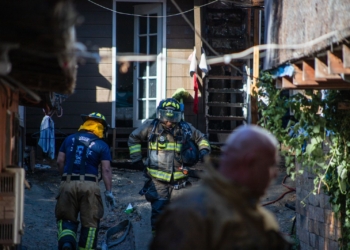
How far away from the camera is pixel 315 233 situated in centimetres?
966

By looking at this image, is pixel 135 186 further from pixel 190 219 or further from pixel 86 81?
pixel 190 219

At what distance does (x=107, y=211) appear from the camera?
13.1 m

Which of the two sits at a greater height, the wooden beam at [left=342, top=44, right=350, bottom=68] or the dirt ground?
the wooden beam at [left=342, top=44, right=350, bottom=68]

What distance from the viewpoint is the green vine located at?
820 centimetres

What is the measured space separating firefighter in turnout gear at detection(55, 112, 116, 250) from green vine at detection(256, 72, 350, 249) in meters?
2.66

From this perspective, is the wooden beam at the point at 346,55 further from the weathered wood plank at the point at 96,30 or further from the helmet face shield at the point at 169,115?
the weathered wood plank at the point at 96,30

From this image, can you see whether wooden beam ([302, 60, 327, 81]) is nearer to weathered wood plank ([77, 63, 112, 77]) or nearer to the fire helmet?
the fire helmet

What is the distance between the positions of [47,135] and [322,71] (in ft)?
29.8

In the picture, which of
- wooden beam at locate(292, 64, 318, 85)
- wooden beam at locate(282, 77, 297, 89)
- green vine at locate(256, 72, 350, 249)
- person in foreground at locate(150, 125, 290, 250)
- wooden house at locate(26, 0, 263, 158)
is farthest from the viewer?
wooden house at locate(26, 0, 263, 158)

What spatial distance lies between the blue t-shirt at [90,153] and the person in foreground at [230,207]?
649 cm

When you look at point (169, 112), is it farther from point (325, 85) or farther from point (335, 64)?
point (335, 64)

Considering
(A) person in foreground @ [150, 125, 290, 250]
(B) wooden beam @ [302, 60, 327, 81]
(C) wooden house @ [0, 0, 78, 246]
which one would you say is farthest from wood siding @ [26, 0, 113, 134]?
(A) person in foreground @ [150, 125, 290, 250]

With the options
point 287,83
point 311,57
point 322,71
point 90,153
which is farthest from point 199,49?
point 322,71

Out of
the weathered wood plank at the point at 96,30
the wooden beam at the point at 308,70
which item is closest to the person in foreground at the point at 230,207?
the wooden beam at the point at 308,70
